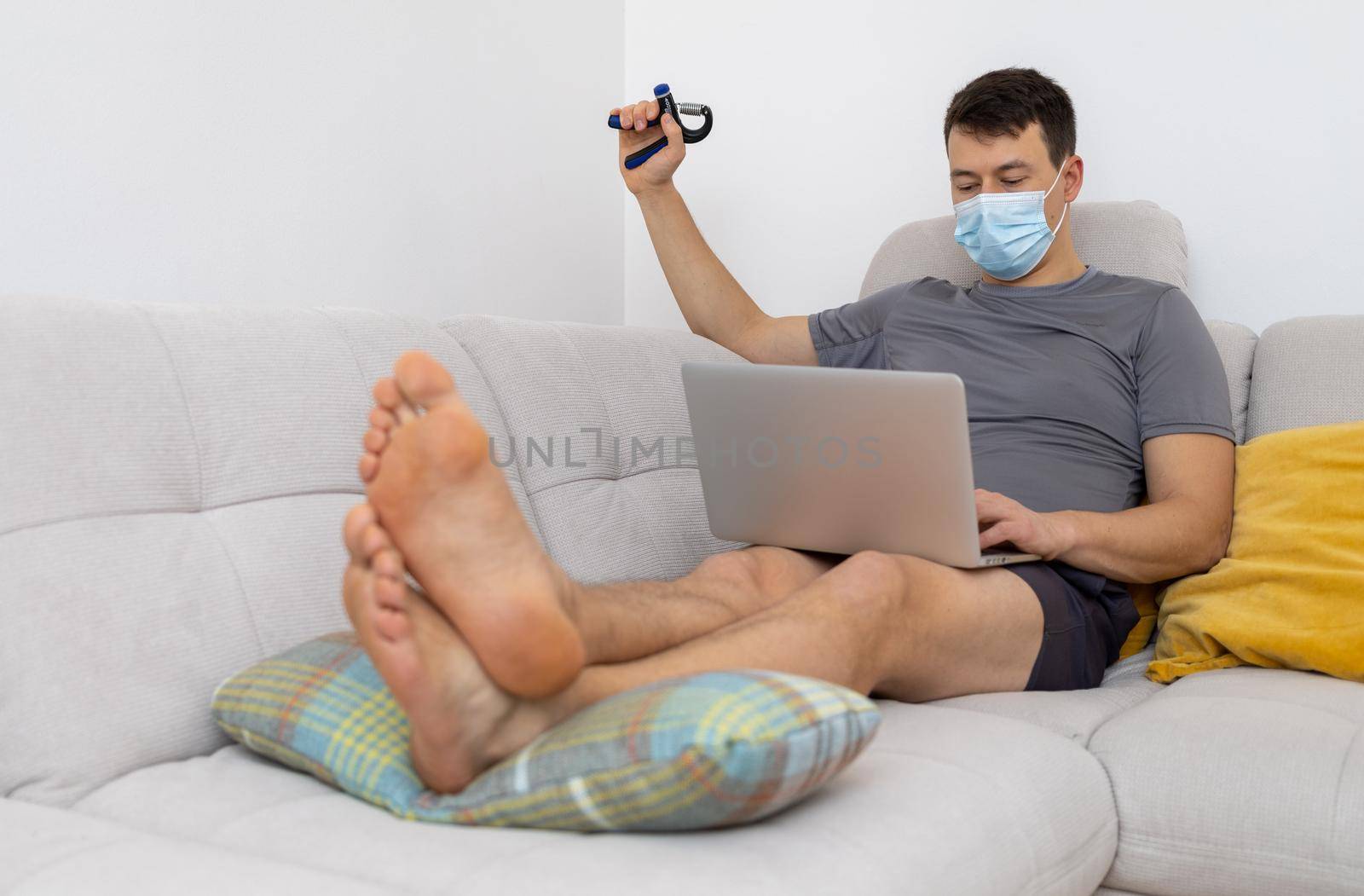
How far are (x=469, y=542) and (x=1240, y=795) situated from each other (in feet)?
2.65

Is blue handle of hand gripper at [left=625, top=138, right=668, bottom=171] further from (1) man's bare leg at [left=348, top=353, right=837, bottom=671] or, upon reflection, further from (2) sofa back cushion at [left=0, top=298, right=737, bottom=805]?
(1) man's bare leg at [left=348, top=353, right=837, bottom=671]

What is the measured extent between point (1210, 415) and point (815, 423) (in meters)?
0.69

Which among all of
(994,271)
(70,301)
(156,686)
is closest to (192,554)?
(156,686)

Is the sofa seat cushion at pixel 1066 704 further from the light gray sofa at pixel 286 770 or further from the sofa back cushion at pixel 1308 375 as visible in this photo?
the sofa back cushion at pixel 1308 375

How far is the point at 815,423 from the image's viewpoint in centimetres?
135

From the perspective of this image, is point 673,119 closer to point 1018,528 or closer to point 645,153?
point 645,153

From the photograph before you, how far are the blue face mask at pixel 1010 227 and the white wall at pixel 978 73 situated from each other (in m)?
0.46

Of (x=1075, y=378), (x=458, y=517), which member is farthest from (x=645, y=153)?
(x=458, y=517)

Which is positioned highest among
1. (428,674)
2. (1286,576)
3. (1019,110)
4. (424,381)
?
(1019,110)

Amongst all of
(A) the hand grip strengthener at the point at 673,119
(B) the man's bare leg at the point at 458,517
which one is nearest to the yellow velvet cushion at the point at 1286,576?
(B) the man's bare leg at the point at 458,517

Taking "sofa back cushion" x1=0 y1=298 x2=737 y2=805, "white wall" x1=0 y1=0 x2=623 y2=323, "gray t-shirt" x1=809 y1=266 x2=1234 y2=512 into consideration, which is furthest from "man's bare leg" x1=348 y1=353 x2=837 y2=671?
"gray t-shirt" x1=809 y1=266 x2=1234 y2=512

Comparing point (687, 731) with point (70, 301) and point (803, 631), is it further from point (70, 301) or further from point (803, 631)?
point (70, 301)

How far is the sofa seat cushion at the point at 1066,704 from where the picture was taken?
4.37ft

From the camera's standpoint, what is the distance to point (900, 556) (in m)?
1.35
